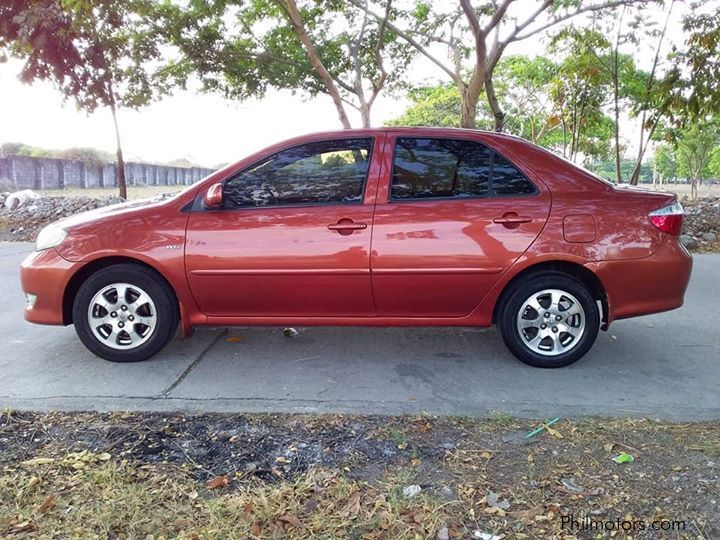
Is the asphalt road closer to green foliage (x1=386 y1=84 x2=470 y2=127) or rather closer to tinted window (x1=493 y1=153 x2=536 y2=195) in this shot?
tinted window (x1=493 y1=153 x2=536 y2=195)

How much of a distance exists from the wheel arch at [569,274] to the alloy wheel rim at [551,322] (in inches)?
5.9

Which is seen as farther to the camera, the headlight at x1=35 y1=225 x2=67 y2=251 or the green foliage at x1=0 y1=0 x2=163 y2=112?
the green foliage at x1=0 y1=0 x2=163 y2=112

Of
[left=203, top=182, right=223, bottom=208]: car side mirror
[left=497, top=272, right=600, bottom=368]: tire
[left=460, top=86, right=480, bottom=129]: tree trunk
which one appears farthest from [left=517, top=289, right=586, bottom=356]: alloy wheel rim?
[left=460, top=86, right=480, bottom=129]: tree trunk

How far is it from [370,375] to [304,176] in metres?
1.48

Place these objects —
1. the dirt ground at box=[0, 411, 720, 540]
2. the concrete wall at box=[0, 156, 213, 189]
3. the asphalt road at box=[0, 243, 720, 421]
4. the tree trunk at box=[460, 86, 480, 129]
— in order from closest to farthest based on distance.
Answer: the dirt ground at box=[0, 411, 720, 540] < the asphalt road at box=[0, 243, 720, 421] < the tree trunk at box=[460, 86, 480, 129] < the concrete wall at box=[0, 156, 213, 189]

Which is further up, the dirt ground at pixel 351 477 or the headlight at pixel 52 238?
the headlight at pixel 52 238

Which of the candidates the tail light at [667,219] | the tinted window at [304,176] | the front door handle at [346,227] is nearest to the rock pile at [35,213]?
the tinted window at [304,176]

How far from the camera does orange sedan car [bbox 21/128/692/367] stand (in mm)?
3914

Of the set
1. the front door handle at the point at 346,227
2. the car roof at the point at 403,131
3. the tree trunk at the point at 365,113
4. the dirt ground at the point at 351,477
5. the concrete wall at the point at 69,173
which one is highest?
the tree trunk at the point at 365,113

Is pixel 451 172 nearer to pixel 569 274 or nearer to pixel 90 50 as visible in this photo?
pixel 569 274

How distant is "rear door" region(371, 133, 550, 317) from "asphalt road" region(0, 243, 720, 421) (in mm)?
513

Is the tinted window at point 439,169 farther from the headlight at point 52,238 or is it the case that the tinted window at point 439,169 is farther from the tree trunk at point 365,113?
the tree trunk at point 365,113

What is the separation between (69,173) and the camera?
29312mm

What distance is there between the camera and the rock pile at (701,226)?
988 centimetres
